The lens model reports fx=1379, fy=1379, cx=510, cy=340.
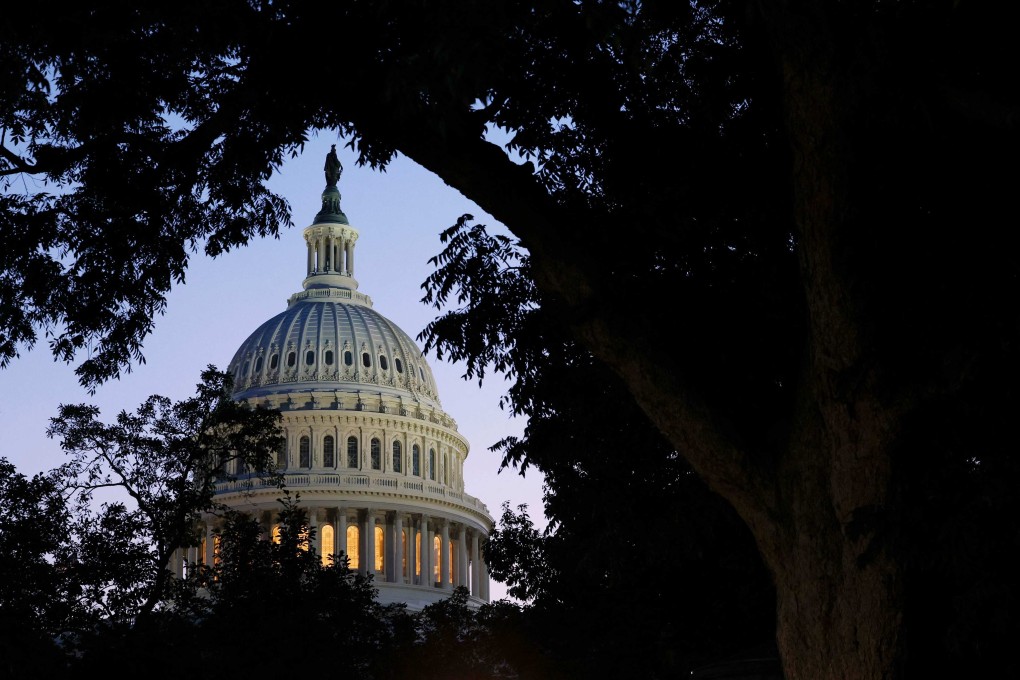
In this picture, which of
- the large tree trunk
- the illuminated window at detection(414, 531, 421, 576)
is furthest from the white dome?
the large tree trunk

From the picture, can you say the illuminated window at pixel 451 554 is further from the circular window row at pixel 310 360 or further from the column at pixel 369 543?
the circular window row at pixel 310 360

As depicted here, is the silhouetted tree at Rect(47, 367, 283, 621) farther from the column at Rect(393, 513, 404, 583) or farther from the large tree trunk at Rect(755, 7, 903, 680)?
the column at Rect(393, 513, 404, 583)

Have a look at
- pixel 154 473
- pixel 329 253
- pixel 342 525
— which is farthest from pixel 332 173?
pixel 154 473

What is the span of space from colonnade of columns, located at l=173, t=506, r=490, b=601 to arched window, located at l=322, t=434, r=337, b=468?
468 centimetres

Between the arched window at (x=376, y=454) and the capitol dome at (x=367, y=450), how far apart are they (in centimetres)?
13

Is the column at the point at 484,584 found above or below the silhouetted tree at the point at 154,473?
above

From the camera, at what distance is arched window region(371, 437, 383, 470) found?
115 meters

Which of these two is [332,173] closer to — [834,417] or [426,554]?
[426,554]

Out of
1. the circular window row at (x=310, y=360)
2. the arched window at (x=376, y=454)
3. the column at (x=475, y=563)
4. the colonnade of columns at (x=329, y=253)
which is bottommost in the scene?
the column at (x=475, y=563)

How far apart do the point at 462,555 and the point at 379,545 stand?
8656 mm

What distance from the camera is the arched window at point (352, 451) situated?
4498 inches

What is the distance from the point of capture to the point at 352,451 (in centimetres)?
11500

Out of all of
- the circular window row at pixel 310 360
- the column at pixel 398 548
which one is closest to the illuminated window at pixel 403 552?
the column at pixel 398 548

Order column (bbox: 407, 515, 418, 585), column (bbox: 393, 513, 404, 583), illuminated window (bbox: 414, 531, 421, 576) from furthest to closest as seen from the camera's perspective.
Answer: illuminated window (bbox: 414, 531, 421, 576) < column (bbox: 407, 515, 418, 585) < column (bbox: 393, 513, 404, 583)
